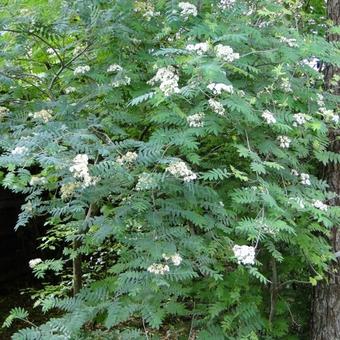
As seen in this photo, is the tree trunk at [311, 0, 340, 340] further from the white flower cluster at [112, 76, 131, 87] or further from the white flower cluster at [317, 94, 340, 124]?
the white flower cluster at [112, 76, 131, 87]

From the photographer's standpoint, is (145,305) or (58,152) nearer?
(58,152)

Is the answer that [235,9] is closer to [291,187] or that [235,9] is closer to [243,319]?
[291,187]

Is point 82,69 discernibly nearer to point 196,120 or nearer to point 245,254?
point 196,120

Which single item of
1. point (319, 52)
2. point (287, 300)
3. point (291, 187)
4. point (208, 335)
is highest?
point (319, 52)

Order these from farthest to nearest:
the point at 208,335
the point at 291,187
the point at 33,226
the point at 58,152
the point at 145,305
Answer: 1. the point at 33,226
2. the point at 208,335
3. the point at 291,187
4. the point at 145,305
5. the point at 58,152

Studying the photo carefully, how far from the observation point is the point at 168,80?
8.07 ft

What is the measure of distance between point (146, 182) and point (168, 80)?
54 cm

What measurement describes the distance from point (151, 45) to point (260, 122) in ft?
3.23

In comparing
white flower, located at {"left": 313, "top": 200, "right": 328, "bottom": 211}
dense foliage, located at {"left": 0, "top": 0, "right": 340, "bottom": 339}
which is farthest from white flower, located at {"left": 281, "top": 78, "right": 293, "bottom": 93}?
white flower, located at {"left": 313, "top": 200, "right": 328, "bottom": 211}

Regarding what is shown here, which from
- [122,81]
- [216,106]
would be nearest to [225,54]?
[216,106]

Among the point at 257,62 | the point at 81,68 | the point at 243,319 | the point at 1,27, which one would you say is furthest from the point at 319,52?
the point at 1,27

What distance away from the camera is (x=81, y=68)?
120 inches

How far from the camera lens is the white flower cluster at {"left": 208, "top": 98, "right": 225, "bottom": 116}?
2438 mm

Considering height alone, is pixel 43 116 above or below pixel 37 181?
above
